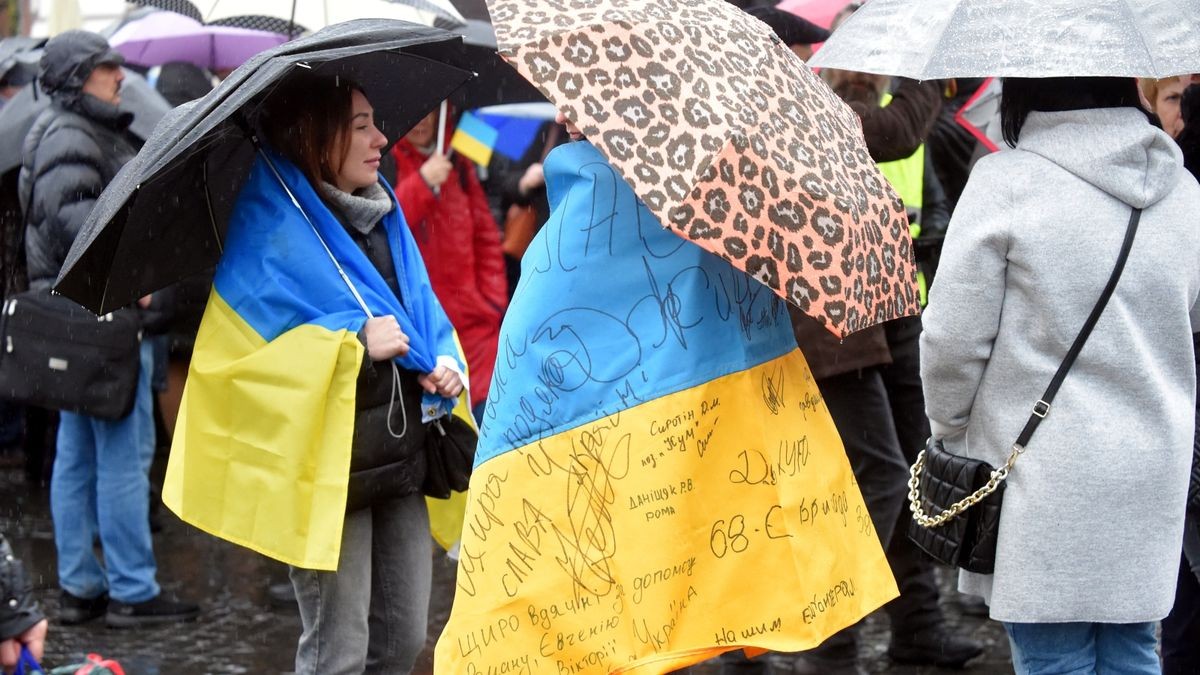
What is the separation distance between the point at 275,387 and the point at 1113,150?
6.68 feet

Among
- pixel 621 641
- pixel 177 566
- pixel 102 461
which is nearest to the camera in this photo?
pixel 621 641

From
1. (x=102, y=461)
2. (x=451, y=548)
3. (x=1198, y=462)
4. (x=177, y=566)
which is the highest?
(x=1198, y=462)

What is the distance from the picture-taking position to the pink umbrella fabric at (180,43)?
31.2 feet

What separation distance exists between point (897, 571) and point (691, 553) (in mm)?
2482

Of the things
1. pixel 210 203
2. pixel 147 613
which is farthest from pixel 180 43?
pixel 210 203

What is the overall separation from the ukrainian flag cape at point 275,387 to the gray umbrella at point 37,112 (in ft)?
10.2

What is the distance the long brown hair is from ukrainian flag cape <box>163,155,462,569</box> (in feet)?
0.23

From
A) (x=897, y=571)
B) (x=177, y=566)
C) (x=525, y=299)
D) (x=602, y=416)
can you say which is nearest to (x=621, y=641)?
(x=602, y=416)

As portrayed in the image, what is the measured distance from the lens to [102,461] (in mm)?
6570

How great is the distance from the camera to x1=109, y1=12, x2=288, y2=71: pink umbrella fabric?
9.51m

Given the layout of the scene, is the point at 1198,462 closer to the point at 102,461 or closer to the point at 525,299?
the point at 525,299

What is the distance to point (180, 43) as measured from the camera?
31.7 ft

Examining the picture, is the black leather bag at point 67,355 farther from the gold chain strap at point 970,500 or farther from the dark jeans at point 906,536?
the gold chain strap at point 970,500

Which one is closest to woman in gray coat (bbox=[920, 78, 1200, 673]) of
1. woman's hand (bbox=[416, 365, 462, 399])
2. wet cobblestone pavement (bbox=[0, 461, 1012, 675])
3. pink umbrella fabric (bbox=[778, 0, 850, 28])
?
woman's hand (bbox=[416, 365, 462, 399])
